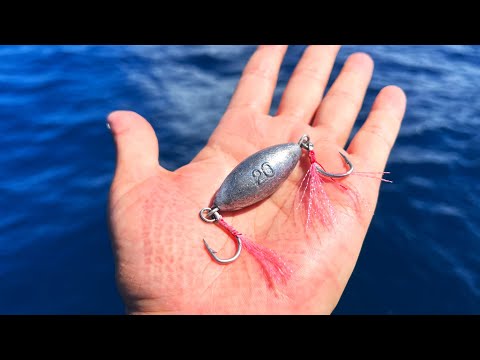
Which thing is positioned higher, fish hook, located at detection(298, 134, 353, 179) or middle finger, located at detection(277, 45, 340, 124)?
middle finger, located at detection(277, 45, 340, 124)

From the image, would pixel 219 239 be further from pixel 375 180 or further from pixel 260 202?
pixel 375 180

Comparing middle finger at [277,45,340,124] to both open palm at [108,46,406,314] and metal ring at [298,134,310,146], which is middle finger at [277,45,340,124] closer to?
open palm at [108,46,406,314]

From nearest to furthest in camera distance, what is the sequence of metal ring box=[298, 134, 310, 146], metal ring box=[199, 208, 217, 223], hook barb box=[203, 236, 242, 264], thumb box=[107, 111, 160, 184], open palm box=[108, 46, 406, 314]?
open palm box=[108, 46, 406, 314] < hook barb box=[203, 236, 242, 264] < metal ring box=[199, 208, 217, 223] < thumb box=[107, 111, 160, 184] < metal ring box=[298, 134, 310, 146]

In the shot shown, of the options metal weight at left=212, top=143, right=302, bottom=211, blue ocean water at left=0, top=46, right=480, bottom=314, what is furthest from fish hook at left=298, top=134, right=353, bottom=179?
blue ocean water at left=0, top=46, right=480, bottom=314

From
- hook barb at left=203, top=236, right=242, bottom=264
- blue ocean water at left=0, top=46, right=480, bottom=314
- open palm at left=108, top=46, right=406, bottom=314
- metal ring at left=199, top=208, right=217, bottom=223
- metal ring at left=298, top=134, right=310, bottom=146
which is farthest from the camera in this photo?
blue ocean water at left=0, top=46, right=480, bottom=314

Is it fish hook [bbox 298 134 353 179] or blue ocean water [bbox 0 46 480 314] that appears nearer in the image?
fish hook [bbox 298 134 353 179]

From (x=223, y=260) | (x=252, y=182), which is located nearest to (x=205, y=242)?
(x=223, y=260)
